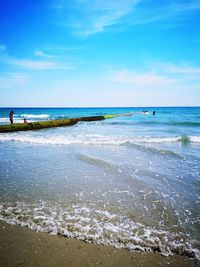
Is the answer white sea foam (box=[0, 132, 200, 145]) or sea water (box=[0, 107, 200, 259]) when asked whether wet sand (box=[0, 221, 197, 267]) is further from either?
white sea foam (box=[0, 132, 200, 145])

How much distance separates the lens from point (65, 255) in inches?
149

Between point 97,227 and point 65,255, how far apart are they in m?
1.05

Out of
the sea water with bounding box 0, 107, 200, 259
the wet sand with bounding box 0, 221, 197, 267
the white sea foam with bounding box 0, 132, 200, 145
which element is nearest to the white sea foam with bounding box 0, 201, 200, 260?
the sea water with bounding box 0, 107, 200, 259

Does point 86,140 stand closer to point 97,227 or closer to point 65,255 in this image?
point 97,227

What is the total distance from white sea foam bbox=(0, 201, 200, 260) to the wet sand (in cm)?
19

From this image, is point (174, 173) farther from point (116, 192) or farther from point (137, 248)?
point (137, 248)

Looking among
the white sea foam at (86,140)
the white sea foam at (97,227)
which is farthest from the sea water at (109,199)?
the white sea foam at (86,140)

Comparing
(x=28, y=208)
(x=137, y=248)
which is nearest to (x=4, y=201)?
(x=28, y=208)

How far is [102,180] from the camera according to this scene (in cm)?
776

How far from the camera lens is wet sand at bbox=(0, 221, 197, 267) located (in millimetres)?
3602

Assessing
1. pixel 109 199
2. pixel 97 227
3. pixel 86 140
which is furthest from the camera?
pixel 86 140

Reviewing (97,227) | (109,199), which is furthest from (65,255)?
(109,199)

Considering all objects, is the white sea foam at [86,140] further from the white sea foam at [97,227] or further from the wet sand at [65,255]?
the wet sand at [65,255]

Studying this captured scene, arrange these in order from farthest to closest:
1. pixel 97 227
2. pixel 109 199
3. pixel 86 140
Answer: pixel 86 140, pixel 109 199, pixel 97 227
